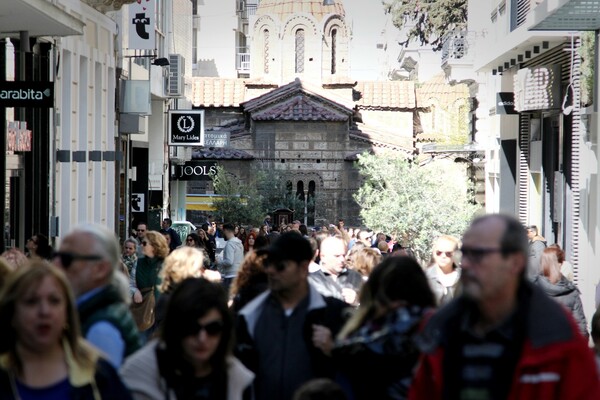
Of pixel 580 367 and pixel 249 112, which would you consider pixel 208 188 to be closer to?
pixel 249 112

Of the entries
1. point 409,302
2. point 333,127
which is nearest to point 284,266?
point 409,302

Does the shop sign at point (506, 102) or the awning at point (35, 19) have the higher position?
the awning at point (35, 19)

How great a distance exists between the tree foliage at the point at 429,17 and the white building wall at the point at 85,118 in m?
26.9

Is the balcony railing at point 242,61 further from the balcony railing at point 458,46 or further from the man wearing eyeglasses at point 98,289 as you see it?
the man wearing eyeglasses at point 98,289

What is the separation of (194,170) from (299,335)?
43684mm

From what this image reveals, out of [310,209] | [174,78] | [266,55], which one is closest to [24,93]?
[174,78]

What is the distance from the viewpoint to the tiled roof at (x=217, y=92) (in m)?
74.6

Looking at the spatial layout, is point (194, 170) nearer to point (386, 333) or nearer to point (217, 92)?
point (217, 92)

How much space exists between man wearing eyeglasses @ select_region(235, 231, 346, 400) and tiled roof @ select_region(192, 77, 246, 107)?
2660 inches

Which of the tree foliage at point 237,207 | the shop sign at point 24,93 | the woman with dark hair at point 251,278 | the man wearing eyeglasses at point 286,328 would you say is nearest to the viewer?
the man wearing eyeglasses at point 286,328

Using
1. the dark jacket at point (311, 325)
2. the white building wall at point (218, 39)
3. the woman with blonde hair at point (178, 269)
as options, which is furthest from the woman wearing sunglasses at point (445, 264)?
the white building wall at point (218, 39)

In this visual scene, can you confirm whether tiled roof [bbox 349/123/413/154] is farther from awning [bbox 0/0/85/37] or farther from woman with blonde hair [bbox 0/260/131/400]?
woman with blonde hair [bbox 0/260/131/400]

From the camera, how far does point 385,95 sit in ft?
245

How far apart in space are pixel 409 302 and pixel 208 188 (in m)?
67.8
